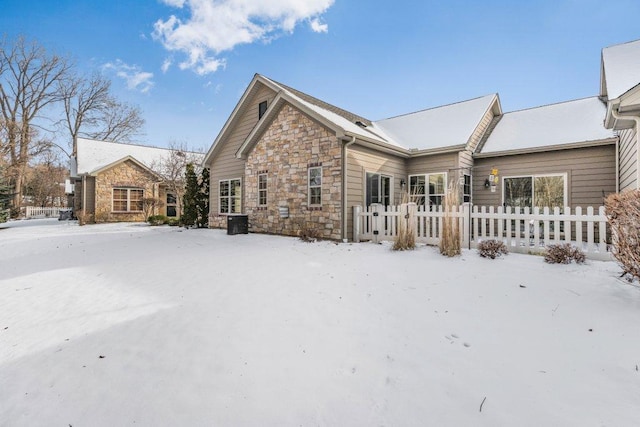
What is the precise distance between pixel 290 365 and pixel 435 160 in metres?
9.64

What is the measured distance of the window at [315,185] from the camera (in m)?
9.00

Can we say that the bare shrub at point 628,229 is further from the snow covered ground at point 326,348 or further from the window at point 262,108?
the window at point 262,108

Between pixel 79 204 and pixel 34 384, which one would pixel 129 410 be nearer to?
pixel 34 384

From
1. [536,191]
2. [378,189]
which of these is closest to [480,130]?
[536,191]

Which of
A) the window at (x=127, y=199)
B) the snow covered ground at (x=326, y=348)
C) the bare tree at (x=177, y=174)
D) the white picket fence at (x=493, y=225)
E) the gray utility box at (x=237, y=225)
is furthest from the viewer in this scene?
the window at (x=127, y=199)

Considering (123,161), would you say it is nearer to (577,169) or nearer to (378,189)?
(378,189)

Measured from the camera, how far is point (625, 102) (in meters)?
4.82

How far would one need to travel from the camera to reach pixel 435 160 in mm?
10328

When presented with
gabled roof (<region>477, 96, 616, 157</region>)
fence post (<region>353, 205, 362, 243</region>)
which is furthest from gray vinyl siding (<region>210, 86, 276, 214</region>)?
gabled roof (<region>477, 96, 616, 157</region>)

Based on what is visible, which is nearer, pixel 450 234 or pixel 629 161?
pixel 450 234

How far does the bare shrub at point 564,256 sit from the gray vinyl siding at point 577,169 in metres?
5.15

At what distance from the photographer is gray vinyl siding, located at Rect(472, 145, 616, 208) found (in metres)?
8.43

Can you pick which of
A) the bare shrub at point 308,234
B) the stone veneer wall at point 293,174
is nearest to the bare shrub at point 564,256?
the stone veneer wall at point 293,174

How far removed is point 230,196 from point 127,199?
10876 millimetres
